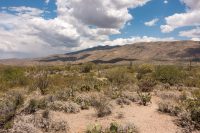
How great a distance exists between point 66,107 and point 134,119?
11.6 feet

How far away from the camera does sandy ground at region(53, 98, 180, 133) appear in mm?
10953

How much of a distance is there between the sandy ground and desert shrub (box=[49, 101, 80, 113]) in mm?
349

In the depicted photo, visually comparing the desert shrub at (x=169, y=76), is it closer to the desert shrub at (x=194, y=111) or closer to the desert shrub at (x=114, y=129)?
the desert shrub at (x=194, y=111)

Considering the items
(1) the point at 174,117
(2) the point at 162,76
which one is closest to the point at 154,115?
(1) the point at 174,117

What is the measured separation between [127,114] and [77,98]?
3543 mm

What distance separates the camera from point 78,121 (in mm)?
12016

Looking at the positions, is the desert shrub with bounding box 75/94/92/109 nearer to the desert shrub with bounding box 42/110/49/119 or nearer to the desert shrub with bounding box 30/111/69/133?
the desert shrub with bounding box 42/110/49/119

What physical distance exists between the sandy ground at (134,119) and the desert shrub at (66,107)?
1.14 ft

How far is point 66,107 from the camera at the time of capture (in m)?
13.7

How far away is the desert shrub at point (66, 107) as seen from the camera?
13.5m

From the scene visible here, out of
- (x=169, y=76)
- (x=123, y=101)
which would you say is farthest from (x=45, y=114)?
(x=169, y=76)

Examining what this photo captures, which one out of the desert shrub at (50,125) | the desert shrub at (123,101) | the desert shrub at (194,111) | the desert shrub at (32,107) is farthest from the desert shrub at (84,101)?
the desert shrub at (194,111)

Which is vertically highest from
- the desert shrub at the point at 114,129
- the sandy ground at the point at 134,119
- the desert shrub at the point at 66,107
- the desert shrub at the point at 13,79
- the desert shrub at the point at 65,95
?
the desert shrub at the point at 13,79

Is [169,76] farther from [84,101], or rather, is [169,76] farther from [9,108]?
[9,108]
